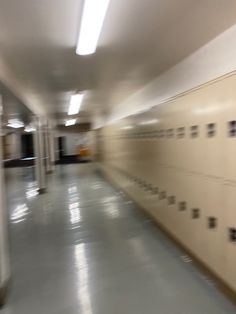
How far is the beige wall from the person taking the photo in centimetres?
257

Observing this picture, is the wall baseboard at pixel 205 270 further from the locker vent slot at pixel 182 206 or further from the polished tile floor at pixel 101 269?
the locker vent slot at pixel 182 206

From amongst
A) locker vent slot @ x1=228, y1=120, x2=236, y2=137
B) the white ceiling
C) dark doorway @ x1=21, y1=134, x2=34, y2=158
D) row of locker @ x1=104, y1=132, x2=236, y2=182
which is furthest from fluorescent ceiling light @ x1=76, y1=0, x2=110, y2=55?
dark doorway @ x1=21, y1=134, x2=34, y2=158

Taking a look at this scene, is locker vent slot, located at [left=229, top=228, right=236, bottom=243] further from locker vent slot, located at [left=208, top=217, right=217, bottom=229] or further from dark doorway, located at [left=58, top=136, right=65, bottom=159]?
dark doorway, located at [left=58, top=136, right=65, bottom=159]

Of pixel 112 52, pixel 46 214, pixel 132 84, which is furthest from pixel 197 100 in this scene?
pixel 46 214

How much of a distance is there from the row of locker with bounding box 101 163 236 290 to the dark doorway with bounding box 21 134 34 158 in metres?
19.2

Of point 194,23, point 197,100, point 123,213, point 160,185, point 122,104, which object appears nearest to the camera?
point 194,23

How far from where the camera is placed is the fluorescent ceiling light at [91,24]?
2.21 meters

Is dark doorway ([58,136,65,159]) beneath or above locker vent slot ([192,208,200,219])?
above

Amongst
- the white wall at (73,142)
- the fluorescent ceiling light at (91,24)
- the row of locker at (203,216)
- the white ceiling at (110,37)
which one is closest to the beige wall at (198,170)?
the row of locker at (203,216)

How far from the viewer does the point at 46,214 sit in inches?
241

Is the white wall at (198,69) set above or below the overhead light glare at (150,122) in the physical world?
above

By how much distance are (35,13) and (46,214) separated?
428 centimetres

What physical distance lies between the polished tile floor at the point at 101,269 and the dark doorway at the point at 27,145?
17296 mm

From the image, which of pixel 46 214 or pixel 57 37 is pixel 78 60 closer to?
pixel 57 37
